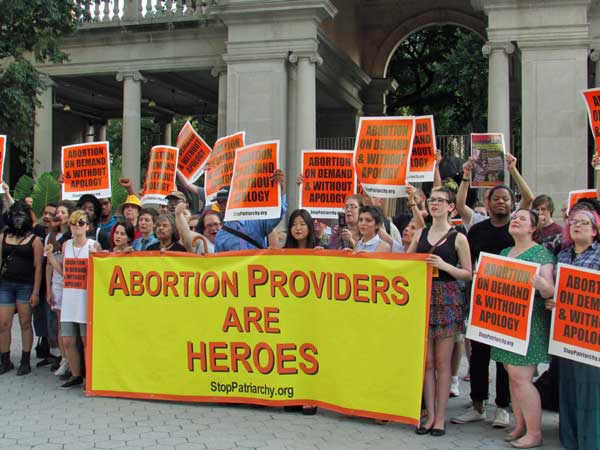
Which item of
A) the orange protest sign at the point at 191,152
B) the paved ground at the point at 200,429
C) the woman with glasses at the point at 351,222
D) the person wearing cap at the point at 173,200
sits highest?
the orange protest sign at the point at 191,152

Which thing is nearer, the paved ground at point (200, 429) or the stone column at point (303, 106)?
the paved ground at point (200, 429)

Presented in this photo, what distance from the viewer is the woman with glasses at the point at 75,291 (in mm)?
7977

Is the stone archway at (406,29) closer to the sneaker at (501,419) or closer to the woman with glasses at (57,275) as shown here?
the woman with glasses at (57,275)

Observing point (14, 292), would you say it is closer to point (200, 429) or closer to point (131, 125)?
point (200, 429)

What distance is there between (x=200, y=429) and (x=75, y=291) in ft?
7.84

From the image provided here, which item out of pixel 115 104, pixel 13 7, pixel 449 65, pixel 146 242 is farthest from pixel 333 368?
pixel 115 104

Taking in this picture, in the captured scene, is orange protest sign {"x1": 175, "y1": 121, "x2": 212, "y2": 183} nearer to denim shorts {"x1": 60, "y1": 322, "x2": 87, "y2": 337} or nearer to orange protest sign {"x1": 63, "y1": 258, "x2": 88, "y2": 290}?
orange protest sign {"x1": 63, "y1": 258, "x2": 88, "y2": 290}

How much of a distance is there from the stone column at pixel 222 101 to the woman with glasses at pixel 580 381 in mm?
14184

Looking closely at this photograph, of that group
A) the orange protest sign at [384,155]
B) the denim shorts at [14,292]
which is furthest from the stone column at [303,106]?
the denim shorts at [14,292]

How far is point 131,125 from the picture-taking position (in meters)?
21.3

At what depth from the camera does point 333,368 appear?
22.0ft

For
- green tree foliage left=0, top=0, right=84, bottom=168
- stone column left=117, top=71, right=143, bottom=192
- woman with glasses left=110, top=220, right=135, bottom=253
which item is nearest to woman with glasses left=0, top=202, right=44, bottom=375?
woman with glasses left=110, top=220, right=135, bottom=253

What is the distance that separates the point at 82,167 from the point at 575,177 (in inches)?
406

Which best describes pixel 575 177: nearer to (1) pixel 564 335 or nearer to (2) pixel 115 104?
(1) pixel 564 335
